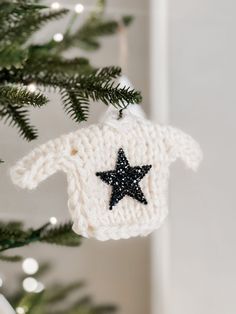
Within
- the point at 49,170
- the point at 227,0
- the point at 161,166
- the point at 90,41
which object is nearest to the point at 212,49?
the point at 227,0

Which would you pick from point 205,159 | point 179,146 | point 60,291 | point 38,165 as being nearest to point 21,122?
point 38,165

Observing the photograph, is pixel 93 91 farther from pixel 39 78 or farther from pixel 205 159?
pixel 205 159

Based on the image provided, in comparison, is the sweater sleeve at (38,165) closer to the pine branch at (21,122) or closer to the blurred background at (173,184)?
the pine branch at (21,122)

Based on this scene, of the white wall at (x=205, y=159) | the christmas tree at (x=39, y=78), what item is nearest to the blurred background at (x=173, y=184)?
the white wall at (x=205, y=159)

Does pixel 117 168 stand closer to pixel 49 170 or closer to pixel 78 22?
pixel 49 170

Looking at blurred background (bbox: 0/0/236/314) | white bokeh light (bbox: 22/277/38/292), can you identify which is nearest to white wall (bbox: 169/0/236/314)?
blurred background (bbox: 0/0/236/314)

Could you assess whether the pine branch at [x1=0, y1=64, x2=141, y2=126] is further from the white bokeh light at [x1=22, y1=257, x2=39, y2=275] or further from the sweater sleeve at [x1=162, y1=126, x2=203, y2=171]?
the white bokeh light at [x1=22, y1=257, x2=39, y2=275]

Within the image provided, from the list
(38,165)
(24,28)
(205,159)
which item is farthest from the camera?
(205,159)
